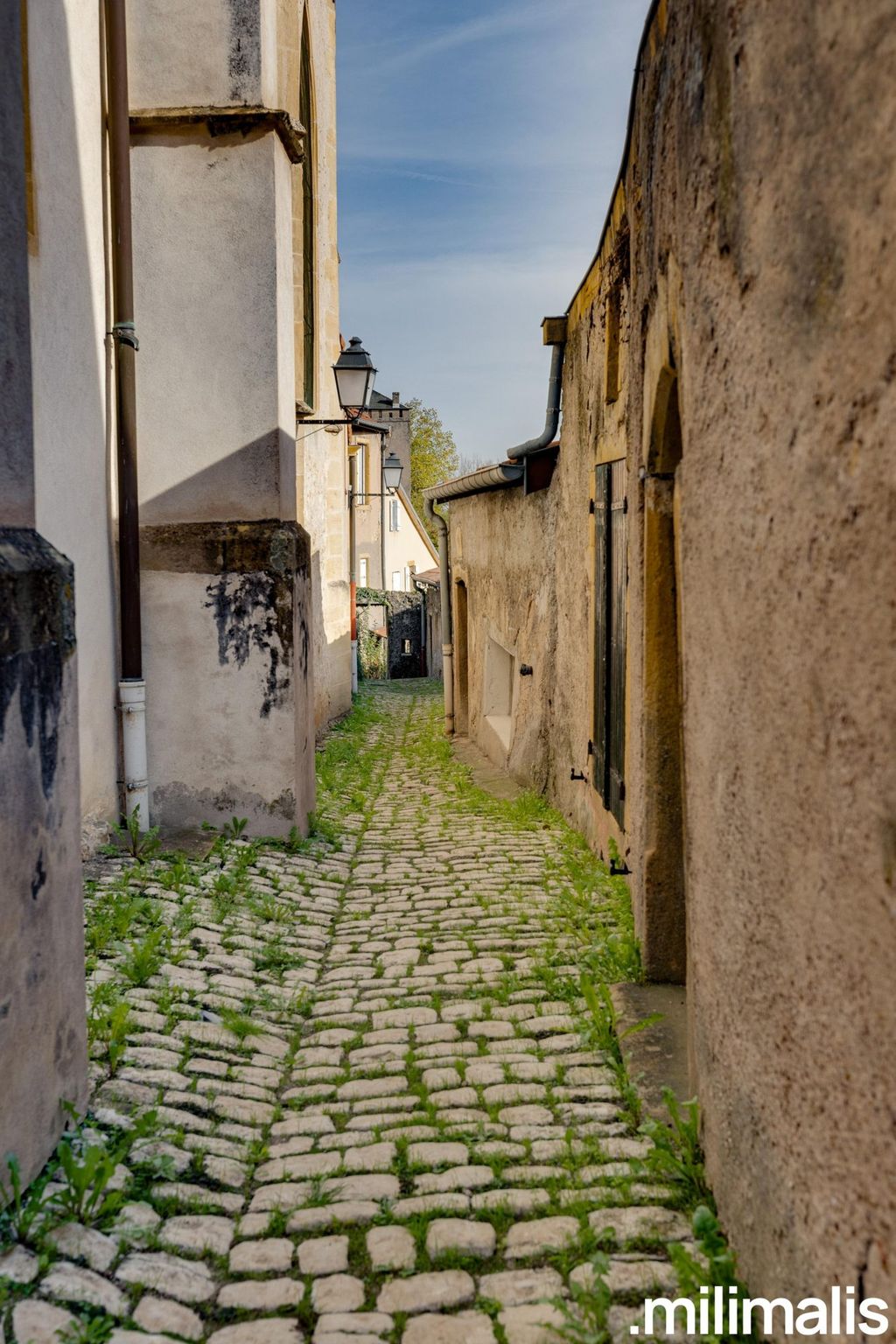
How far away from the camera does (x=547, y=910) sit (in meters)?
5.76

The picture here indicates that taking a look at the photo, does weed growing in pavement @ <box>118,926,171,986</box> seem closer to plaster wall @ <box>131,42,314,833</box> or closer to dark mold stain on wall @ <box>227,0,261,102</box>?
plaster wall @ <box>131,42,314,833</box>

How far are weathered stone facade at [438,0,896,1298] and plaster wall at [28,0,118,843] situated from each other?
3076 millimetres

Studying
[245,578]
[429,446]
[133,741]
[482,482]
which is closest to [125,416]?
[245,578]

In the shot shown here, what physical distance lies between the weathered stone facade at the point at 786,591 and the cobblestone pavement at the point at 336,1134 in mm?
539

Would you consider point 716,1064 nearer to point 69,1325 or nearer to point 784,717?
point 784,717

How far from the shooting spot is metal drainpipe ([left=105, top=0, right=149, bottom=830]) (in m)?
6.59

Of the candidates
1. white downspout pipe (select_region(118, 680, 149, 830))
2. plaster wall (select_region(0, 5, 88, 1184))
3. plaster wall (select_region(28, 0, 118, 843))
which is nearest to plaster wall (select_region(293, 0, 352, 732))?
plaster wall (select_region(28, 0, 118, 843))

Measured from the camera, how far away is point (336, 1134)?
3521 mm

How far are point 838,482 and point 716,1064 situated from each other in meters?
1.61

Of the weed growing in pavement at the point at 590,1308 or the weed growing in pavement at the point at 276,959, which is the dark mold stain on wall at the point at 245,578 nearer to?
the weed growing in pavement at the point at 276,959

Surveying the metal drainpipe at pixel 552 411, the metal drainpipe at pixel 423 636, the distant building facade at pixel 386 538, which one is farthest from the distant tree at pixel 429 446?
the metal drainpipe at pixel 552 411

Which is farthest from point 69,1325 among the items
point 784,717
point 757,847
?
point 784,717

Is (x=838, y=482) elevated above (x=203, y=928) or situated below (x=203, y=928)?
above

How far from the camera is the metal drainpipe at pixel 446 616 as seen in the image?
14945 mm
